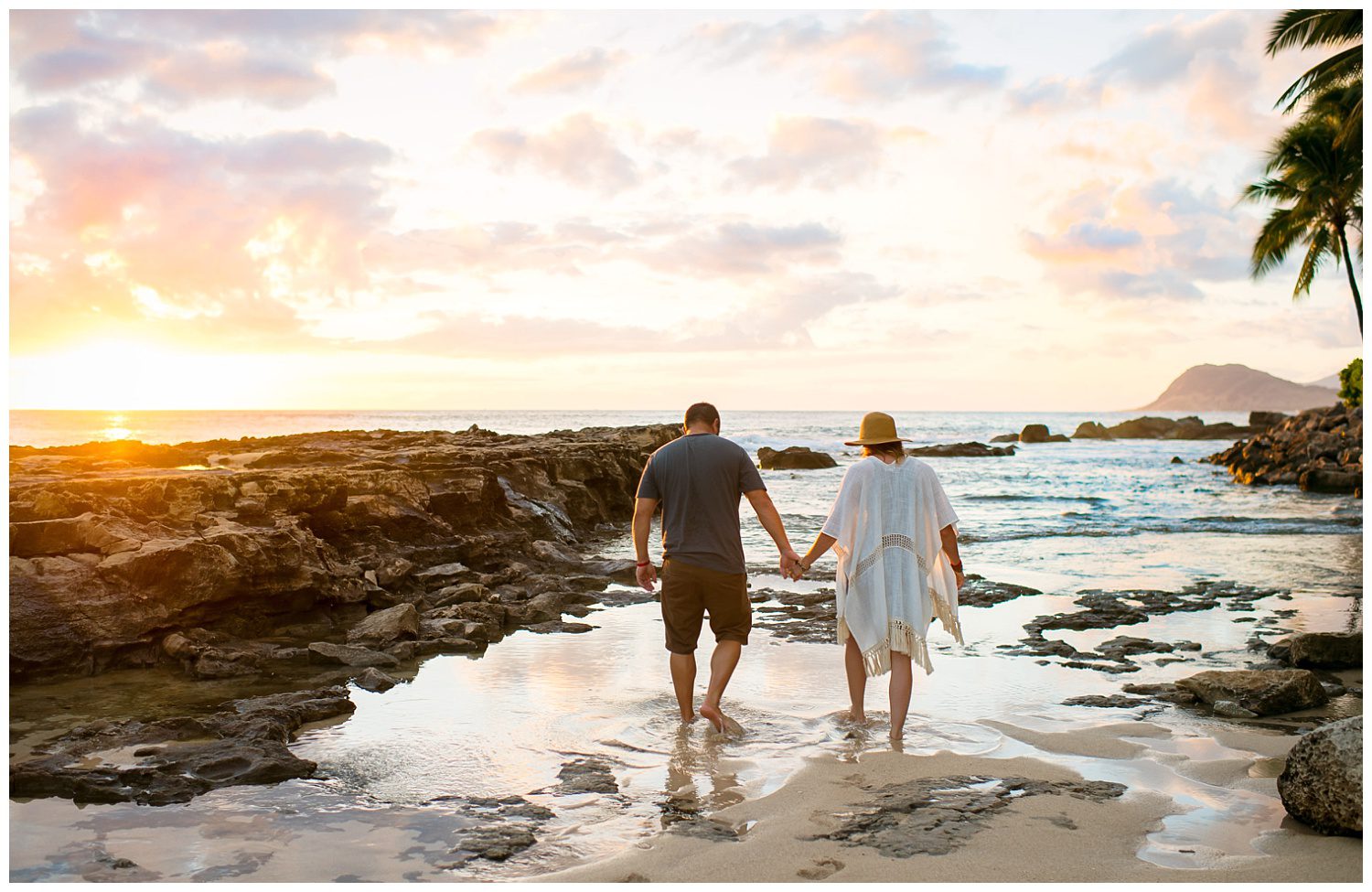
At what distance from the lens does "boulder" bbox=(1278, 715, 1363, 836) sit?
3.78 metres

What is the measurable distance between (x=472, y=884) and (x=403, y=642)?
4155 mm

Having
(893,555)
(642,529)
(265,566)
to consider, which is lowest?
(265,566)

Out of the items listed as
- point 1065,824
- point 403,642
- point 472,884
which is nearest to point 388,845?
point 472,884

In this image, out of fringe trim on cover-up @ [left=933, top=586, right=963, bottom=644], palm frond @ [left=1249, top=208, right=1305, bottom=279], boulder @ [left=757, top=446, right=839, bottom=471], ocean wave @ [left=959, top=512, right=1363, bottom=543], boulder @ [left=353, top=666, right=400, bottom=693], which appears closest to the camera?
fringe trim on cover-up @ [left=933, top=586, right=963, bottom=644]

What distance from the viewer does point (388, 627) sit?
7.71 meters

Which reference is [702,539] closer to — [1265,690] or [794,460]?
[1265,690]

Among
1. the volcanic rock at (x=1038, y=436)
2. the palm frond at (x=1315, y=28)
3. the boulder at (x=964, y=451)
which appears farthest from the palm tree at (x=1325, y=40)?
the volcanic rock at (x=1038, y=436)

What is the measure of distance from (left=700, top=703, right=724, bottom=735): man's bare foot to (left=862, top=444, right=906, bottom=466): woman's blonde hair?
1.71m

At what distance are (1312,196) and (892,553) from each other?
3073 centimetres

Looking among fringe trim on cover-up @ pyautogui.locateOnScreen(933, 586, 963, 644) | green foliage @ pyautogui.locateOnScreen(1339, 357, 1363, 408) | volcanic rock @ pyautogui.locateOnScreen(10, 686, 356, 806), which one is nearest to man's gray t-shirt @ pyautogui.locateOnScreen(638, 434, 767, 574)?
fringe trim on cover-up @ pyautogui.locateOnScreen(933, 586, 963, 644)

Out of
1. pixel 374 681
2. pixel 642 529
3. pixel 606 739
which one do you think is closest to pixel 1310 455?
pixel 642 529

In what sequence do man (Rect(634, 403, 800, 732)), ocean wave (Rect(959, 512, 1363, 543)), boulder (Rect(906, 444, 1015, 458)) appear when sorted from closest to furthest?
1. man (Rect(634, 403, 800, 732))
2. ocean wave (Rect(959, 512, 1363, 543))
3. boulder (Rect(906, 444, 1015, 458))

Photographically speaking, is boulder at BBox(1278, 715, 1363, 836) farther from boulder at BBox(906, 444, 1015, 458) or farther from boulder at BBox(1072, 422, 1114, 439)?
boulder at BBox(1072, 422, 1114, 439)

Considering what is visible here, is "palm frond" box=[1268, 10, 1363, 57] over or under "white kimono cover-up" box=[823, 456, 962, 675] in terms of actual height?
over
